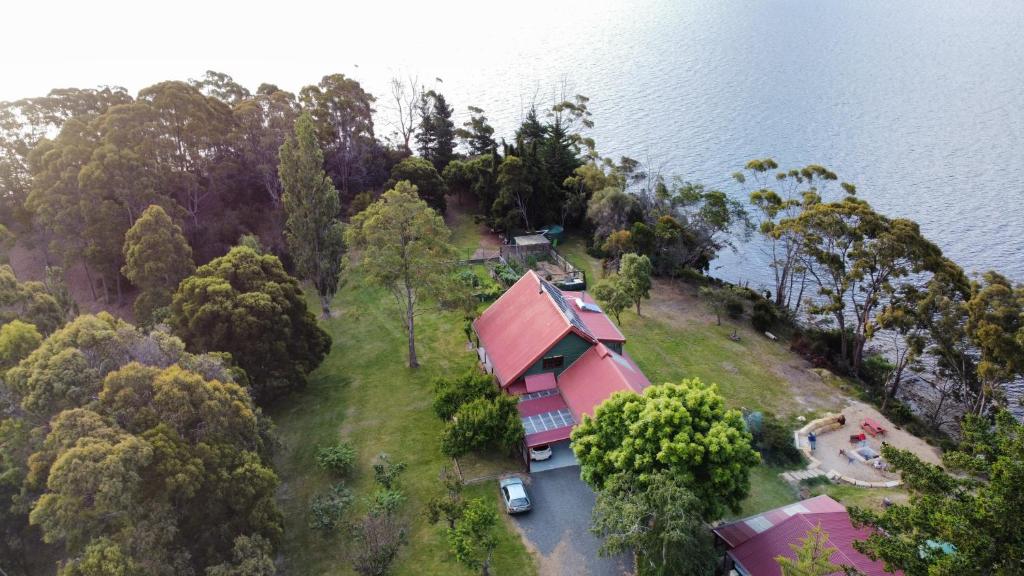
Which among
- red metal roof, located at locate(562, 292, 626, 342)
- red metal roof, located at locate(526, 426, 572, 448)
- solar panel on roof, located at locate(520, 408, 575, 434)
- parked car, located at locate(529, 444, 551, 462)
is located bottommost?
parked car, located at locate(529, 444, 551, 462)

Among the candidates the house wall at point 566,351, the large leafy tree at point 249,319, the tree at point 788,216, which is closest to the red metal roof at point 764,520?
the house wall at point 566,351

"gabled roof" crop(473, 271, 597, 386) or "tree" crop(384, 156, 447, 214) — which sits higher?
"tree" crop(384, 156, 447, 214)

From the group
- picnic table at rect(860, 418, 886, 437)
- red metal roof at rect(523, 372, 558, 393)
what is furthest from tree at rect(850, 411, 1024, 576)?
red metal roof at rect(523, 372, 558, 393)

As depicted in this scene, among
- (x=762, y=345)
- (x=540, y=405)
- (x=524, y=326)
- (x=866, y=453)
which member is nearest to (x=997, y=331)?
(x=866, y=453)

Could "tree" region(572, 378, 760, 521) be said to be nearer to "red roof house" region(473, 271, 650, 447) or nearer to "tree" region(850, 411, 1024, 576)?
"tree" region(850, 411, 1024, 576)

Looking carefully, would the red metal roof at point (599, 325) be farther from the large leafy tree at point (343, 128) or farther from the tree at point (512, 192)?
the large leafy tree at point (343, 128)

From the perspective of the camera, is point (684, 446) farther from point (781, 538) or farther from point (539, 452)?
point (539, 452)
